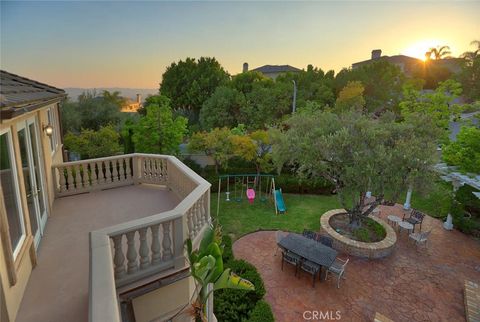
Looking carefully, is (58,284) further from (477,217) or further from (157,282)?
(477,217)

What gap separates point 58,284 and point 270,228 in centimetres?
886

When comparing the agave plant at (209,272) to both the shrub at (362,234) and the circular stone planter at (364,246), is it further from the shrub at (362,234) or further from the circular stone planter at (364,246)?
the shrub at (362,234)

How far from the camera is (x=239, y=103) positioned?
1188 inches

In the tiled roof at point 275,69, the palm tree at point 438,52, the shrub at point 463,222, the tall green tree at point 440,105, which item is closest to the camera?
the shrub at point 463,222

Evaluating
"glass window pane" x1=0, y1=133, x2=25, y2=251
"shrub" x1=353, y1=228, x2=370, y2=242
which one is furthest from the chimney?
"glass window pane" x1=0, y1=133, x2=25, y2=251

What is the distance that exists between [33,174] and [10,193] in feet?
6.00

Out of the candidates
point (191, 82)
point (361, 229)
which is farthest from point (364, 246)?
point (191, 82)

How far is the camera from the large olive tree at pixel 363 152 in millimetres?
9094

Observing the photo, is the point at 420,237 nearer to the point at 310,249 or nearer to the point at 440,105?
the point at 310,249

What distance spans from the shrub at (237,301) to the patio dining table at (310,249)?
1804 millimetres

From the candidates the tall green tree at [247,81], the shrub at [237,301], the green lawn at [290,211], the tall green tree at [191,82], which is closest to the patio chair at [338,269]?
the shrub at [237,301]

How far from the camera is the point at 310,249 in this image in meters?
8.71

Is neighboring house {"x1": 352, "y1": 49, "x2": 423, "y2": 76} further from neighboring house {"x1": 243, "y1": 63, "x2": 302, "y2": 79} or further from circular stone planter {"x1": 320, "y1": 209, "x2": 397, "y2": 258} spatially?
circular stone planter {"x1": 320, "y1": 209, "x2": 397, "y2": 258}

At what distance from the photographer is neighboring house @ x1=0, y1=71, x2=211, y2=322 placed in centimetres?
343
